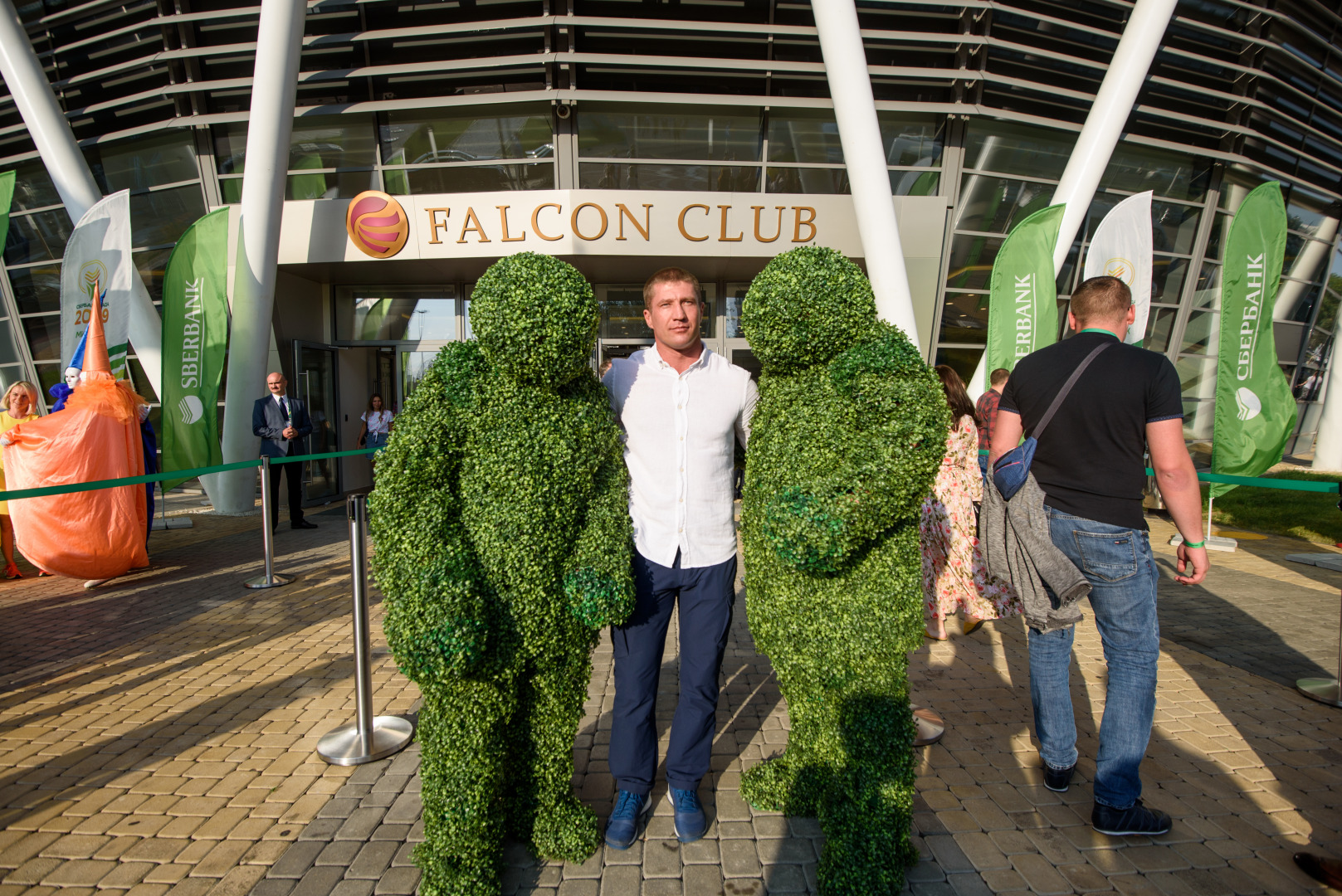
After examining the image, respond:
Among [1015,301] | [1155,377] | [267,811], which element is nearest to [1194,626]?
[1155,377]

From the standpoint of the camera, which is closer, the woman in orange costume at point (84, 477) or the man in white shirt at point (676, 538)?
the man in white shirt at point (676, 538)

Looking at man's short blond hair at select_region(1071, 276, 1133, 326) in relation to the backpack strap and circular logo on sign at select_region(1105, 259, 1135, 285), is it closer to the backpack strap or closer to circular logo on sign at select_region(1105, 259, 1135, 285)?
the backpack strap

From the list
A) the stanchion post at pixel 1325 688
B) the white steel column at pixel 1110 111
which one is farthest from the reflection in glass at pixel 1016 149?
the stanchion post at pixel 1325 688

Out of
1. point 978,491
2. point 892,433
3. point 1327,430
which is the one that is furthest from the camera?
point 1327,430

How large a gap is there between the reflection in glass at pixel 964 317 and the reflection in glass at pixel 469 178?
636 cm

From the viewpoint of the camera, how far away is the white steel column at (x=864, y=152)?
24.4 ft

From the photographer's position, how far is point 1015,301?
757 cm

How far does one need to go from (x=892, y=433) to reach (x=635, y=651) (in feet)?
3.75

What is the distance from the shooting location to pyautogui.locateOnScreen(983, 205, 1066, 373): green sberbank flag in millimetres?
7484

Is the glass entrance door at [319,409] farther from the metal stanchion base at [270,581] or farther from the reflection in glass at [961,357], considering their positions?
the reflection in glass at [961,357]

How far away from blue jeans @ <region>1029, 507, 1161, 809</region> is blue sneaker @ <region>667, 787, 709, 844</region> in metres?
1.50

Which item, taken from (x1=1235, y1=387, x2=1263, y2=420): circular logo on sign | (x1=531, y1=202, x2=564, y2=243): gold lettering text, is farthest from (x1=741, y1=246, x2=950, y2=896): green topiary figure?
(x1=531, y1=202, x2=564, y2=243): gold lettering text

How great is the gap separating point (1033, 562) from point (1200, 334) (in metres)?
11.9

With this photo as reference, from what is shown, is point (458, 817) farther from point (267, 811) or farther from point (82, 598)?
point (82, 598)
